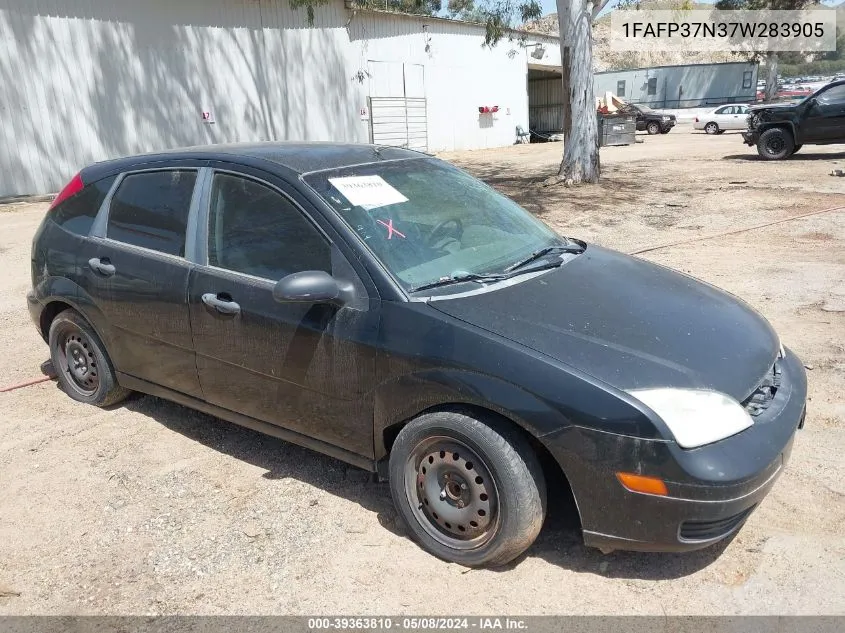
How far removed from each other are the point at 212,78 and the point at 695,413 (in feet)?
59.2

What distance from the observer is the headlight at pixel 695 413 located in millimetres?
2504

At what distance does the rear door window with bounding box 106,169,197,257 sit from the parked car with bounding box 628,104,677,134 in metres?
33.4

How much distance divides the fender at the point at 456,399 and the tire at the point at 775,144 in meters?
18.0

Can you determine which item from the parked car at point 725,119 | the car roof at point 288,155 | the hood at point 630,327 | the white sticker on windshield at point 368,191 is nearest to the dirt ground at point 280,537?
the hood at point 630,327

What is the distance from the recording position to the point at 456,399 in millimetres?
2807

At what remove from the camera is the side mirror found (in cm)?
Result: 298

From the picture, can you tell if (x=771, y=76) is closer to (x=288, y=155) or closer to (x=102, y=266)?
(x=288, y=155)

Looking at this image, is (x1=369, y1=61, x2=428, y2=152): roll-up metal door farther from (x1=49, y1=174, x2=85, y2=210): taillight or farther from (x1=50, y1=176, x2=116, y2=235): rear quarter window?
(x1=50, y1=176, x2=116, y2=235): rear quarter window

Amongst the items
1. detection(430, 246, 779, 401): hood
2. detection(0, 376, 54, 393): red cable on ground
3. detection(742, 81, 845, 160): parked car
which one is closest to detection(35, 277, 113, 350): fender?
detection(0, 376, 54, 393): red cable on ground

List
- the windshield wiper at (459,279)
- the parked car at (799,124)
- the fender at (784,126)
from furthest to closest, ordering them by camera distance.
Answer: the fender at (784,126), the parked car at (799,124), the windshield wiper at (459,279)

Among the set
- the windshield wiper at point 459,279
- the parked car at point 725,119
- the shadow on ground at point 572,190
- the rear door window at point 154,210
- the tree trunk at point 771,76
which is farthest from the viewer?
the tree trunk at point 771,76

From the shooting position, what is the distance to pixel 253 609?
9.04 feet

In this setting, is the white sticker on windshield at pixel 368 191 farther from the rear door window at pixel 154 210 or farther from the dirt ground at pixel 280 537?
the dirt ground at pixel 280 537

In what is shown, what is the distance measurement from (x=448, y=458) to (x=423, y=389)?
11.7 inches
